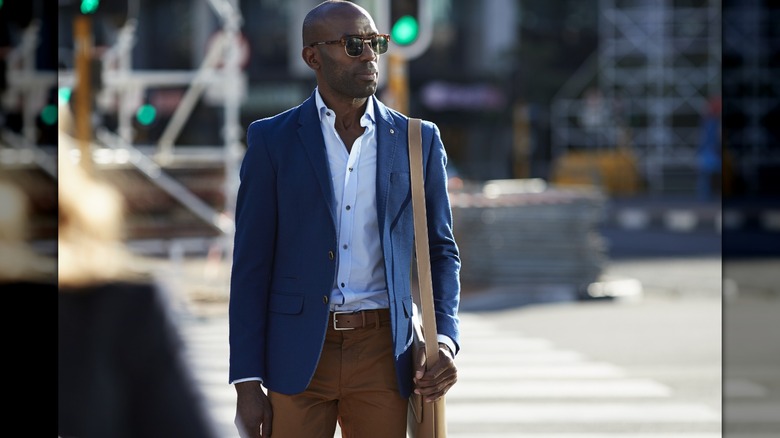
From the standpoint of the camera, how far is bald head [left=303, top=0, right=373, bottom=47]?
3242mm

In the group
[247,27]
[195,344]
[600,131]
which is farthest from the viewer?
[247,27]

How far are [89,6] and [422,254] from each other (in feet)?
30.3

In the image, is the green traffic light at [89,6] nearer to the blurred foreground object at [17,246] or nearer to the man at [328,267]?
the blurred foreground object at [17,246]

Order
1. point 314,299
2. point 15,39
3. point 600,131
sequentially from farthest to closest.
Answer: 1. point 600,131
2. point 15,39
3. point 314,299

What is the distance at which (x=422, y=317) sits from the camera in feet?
10.5

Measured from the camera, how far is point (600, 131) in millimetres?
39781

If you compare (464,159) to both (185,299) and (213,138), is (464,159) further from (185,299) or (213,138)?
(185,299)

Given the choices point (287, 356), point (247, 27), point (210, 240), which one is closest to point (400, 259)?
point (287, 356)

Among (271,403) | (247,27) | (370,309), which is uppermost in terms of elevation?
(247,27)

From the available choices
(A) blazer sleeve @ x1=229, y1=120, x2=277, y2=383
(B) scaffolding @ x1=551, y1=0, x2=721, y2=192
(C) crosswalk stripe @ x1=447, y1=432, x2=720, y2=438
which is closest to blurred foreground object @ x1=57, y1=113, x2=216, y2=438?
(C) crosswalk stripe @ x1=447, y1=432, x2=720, y2=438

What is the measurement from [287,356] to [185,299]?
10468 mm

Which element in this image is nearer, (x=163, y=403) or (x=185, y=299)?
(x=163, y=403)

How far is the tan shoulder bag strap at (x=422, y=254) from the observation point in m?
3.22

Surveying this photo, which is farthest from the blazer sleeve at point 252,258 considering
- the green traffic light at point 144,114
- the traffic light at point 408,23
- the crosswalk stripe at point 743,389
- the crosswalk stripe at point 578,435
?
the green traffic light at point 144,114
